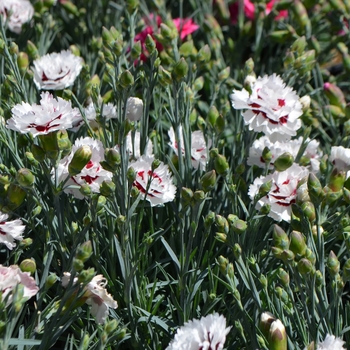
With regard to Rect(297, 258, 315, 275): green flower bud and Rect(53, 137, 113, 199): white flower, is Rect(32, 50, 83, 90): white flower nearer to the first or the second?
Rect(53, 137, 113, 199): white flower

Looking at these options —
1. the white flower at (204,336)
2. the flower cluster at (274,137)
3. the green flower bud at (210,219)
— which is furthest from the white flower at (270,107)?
the white flower at (204,336)

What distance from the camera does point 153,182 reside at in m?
1.11

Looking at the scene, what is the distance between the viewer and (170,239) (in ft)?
3.88

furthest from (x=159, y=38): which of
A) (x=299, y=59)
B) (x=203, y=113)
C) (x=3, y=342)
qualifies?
(x=3, y=342)

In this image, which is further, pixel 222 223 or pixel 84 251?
pixel 222 223

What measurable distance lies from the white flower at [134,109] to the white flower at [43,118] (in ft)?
0.48

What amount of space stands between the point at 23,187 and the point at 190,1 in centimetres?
127

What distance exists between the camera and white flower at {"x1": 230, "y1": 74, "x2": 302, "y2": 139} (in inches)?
45.5

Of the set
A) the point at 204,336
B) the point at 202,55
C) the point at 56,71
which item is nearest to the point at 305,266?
the point at 204,336

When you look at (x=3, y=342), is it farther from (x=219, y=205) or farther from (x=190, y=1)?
(x=190, y=1)

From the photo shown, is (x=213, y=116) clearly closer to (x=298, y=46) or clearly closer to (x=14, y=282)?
(x=298, y=46)

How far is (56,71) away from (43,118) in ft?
1.22

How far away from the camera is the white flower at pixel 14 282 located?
0.87 meters

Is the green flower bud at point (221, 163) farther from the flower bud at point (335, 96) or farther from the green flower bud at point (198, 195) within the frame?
the flower bud at point (335, 96)
